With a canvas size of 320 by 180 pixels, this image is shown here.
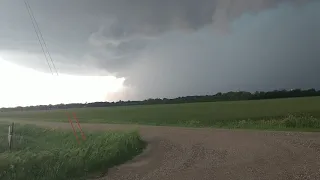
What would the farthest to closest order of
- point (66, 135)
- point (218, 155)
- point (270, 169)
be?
point (66, 135) < point (218, 155) < point (270, 169)

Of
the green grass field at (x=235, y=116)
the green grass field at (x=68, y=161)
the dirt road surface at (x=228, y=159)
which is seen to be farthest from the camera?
the green grass field at (x=235, y=116)

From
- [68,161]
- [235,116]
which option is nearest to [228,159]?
[68,161]

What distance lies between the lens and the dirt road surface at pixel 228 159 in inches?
464

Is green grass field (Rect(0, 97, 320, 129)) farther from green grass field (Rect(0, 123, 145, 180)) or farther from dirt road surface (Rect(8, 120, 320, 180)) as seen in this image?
green grass field (Rect(0, 123, 145, 180))

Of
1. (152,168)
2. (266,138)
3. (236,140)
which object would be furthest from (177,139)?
(152,168)

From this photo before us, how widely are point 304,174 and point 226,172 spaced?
2583 mm

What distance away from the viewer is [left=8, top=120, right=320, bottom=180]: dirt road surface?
11797 millimetres

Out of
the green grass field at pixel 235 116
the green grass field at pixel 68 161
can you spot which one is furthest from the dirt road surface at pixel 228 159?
the green grass field at pixel 235 116

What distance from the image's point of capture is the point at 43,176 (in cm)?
1218

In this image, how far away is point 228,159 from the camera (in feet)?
45.9

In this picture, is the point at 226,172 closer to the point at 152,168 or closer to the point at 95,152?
the point at 152,168

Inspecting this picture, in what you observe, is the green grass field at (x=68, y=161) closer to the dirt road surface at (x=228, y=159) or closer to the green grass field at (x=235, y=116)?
the dirt road surface at (x=228, y=159)

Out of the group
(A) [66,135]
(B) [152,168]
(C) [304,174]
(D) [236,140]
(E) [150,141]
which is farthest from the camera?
(A) [66,135]

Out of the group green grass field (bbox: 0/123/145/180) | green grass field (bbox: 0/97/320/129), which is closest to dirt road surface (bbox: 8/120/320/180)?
green grass field (bbox: 0/123/145/180)
